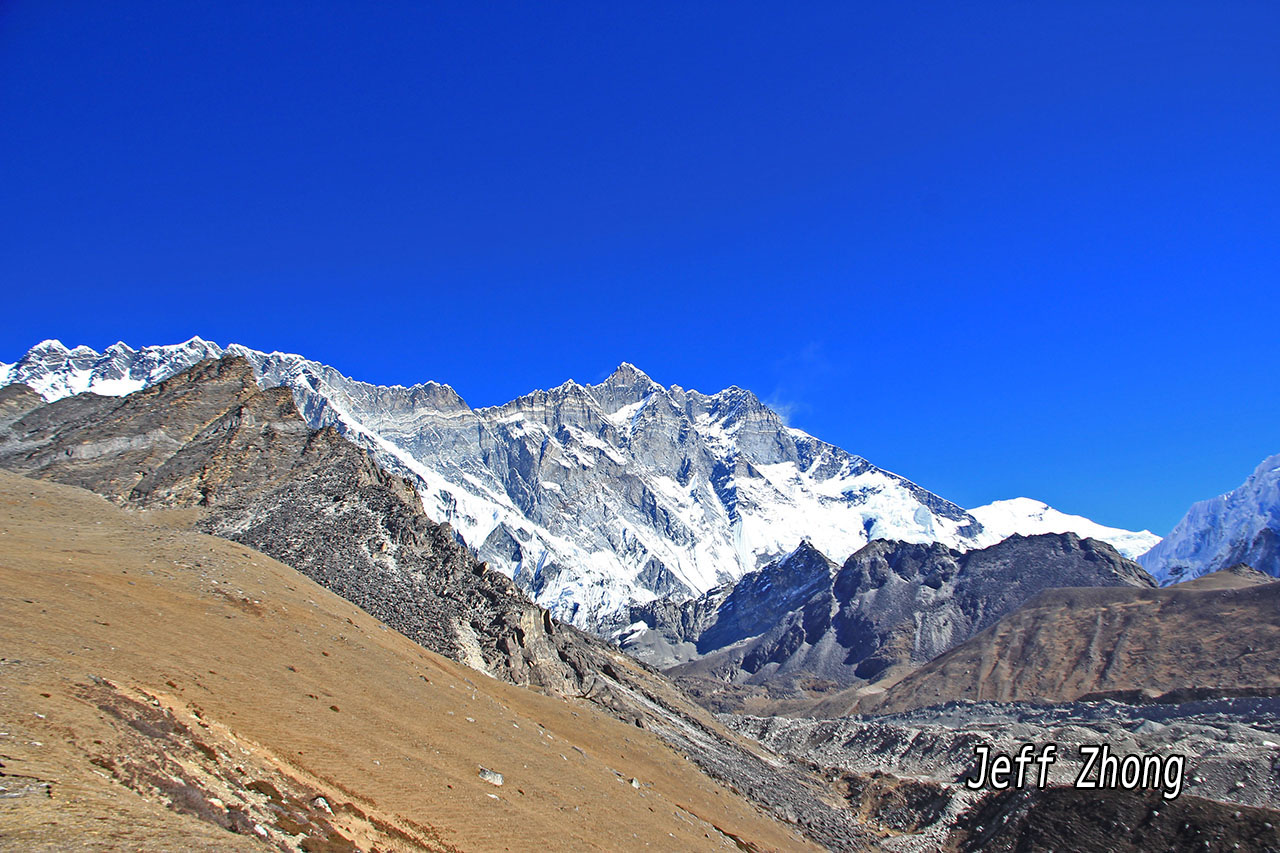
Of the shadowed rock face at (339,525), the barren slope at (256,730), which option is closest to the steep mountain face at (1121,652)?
the shadowed rock face at (339,525)

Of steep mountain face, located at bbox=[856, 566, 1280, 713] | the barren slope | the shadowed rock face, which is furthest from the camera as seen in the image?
steep mountain face, located at bbox=[856, 566, 1280, 713]

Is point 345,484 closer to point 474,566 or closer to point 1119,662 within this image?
point 474,566

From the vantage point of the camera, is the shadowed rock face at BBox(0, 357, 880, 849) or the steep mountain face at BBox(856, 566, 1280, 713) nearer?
the shadowed rock face at BBox(0, 357, 880, 849)

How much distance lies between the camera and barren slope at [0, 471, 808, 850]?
2181cm

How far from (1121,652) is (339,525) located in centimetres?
16457

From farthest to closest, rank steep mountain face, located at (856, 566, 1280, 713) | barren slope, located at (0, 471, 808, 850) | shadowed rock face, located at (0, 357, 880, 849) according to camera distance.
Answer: steep mountain face, located at (856, 566, 1280, 713)
shadowed rock face, located at (0, 357, 880, 849)
barren slope, located at (0, 471, 808, 850)

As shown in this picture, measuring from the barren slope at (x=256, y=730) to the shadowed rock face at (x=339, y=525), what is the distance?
10603 millimetres

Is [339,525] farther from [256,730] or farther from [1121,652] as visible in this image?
[1121,652]

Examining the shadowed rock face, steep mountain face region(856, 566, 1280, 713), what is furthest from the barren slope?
steep mountain face region(856, 566, 1280, 713)

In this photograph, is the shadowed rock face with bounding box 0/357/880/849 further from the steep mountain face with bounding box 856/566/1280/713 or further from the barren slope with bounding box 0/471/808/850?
the steep mountain face with bounding box 856/566/1280/713

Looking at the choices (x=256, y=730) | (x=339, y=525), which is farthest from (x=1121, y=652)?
(x=256, y=730)

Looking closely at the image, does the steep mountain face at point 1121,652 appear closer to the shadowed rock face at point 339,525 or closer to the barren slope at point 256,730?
the shadowed rock face at point 339,525

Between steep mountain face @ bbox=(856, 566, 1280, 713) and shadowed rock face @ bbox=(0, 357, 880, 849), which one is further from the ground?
steep mountain face @ bbox=(856, 566, 1280, 713)

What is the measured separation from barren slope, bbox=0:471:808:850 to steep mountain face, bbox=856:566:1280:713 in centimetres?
12479
